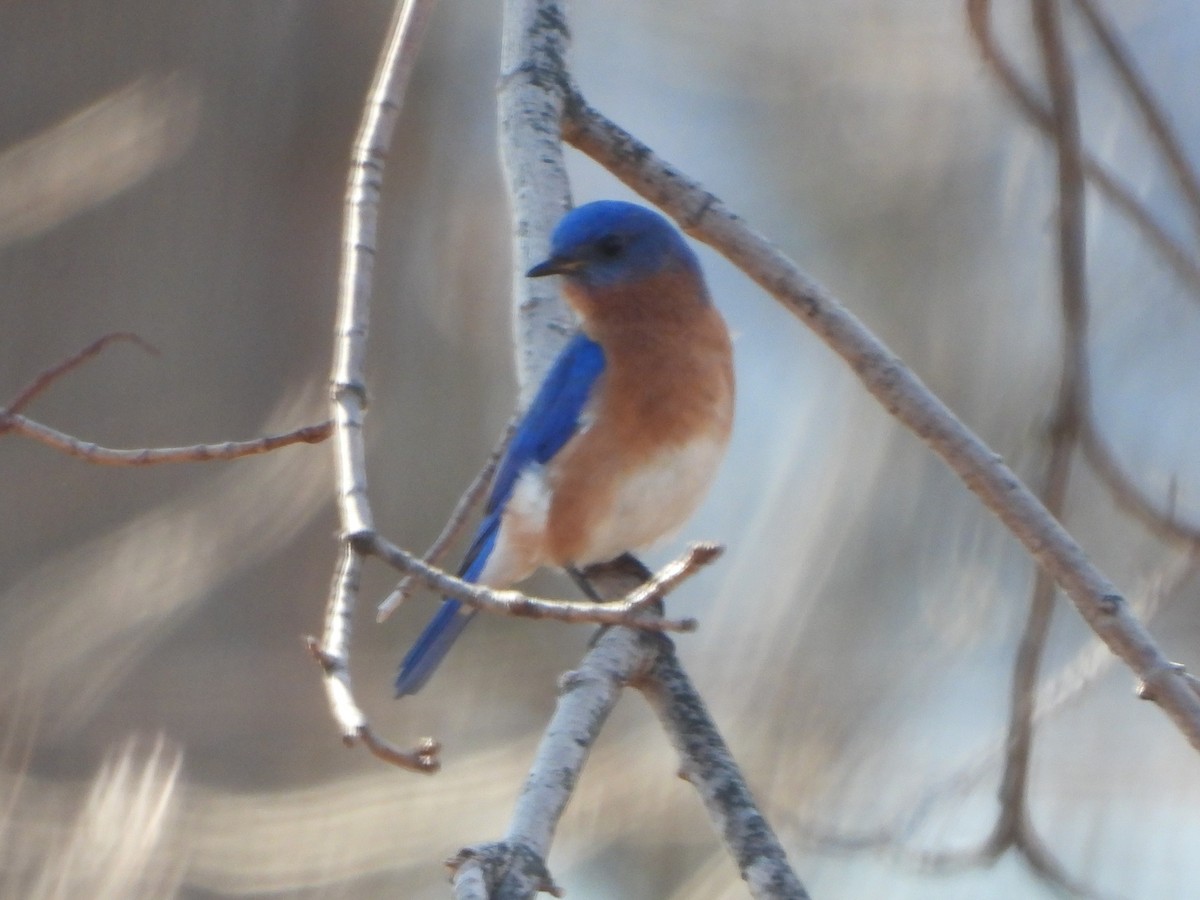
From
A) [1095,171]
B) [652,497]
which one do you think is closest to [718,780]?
[652,497]

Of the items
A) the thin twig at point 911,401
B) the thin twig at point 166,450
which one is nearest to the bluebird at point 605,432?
the thin twig at point 911,401

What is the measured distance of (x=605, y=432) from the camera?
303 centimetres

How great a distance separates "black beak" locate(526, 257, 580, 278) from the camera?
2854mm

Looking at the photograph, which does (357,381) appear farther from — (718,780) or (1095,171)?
(1095,171)

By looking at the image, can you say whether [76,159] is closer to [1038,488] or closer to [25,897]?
[25,897]

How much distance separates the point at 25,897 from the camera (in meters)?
3.69

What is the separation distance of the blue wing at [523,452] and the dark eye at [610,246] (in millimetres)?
218

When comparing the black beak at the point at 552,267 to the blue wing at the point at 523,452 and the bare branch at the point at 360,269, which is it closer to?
the blue wing at the point at 523,452

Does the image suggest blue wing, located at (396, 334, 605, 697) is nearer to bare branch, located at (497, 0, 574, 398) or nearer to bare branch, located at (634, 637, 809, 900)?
bare branch, located at (497, 0, 574, 398)

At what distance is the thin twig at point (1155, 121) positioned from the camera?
8.80ft

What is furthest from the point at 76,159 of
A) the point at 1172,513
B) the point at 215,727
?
the point at 1172,513

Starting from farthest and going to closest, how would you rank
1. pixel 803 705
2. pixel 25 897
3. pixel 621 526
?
1. pixel 803 705
2. pixel 25 897
3. pixel 621 526

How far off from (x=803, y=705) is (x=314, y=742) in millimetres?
1576

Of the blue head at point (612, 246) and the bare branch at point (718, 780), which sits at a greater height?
the blue head at point (612, 246)
